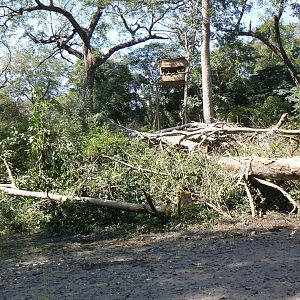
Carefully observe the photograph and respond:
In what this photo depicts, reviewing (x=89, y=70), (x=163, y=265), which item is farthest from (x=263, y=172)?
(x=89, y=70)

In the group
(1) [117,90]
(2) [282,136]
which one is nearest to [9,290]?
(2) [282,136]

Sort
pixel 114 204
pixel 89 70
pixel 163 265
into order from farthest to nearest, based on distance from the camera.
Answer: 1. pixel 89 70
2. pixel 114 204
3. pixel 163 265

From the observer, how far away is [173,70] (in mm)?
17391

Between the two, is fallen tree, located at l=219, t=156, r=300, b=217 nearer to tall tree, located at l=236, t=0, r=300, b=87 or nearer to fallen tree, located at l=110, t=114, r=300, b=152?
fallen tree, located at l=110, t=114, r=300, b=152

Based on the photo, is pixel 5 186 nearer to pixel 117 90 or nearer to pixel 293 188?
pixel 293 188

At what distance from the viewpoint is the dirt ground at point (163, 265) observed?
3.84 m

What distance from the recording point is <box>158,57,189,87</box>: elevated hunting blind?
17.1 m

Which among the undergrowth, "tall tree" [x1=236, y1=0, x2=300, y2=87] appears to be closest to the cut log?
the undergrowth

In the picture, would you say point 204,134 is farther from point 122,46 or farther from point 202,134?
point 122,46

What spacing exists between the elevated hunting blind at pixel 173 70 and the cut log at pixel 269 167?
9516 millimetres

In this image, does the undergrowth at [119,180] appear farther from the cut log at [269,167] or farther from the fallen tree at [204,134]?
the cut log at [269,167]

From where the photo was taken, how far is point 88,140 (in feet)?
30.1

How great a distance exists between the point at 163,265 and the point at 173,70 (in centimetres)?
1327

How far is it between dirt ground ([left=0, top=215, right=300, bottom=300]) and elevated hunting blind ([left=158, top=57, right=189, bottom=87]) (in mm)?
10719
